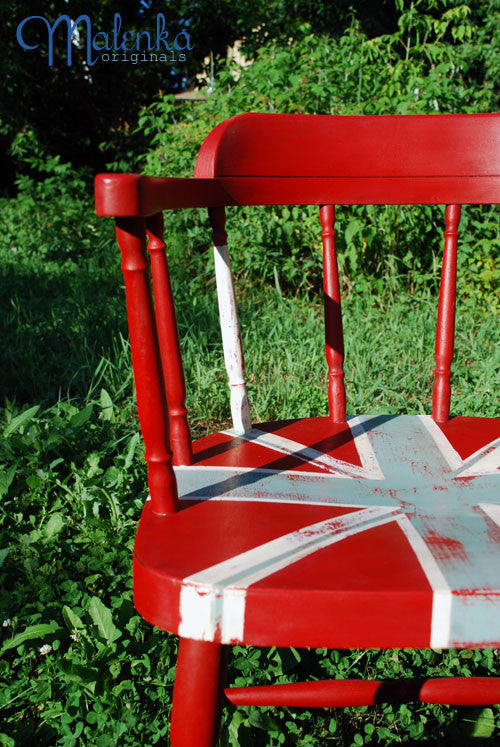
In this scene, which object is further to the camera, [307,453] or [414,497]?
[307,453]

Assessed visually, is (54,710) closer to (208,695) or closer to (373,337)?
(208,695)

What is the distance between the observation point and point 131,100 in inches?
288

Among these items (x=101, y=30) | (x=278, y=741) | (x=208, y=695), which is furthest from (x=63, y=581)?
(x=101, y=30)

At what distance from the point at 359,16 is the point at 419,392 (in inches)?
288

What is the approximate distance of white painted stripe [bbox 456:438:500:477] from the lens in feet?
3.05

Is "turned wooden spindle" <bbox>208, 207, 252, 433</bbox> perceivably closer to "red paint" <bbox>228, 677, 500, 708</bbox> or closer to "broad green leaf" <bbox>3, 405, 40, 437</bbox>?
"red paint" <bbox>228, 677, 500, 708</bbox>

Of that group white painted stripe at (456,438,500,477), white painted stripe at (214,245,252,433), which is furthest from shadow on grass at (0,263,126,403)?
white painted stripe at (456,438,500,477)

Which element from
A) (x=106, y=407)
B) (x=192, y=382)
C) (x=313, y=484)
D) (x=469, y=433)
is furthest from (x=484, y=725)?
(x=192, y=382)

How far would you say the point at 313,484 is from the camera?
88 centimetres

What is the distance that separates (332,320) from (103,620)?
699mm

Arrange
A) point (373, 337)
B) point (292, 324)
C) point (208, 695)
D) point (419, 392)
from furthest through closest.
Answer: point (292, 324)
point (373, 337)
point (419, 392)
point (208, 695)

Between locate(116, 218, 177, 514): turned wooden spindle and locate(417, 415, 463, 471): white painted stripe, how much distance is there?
0.42 m

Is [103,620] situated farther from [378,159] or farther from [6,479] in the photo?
[378,159]

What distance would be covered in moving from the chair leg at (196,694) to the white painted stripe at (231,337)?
1.39 feet
